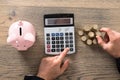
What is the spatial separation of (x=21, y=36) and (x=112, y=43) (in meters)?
0.26

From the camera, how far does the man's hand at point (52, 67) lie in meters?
0.73

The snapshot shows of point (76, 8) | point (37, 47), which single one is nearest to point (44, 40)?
point (37, 47)

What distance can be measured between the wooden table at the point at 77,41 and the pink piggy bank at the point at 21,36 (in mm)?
69

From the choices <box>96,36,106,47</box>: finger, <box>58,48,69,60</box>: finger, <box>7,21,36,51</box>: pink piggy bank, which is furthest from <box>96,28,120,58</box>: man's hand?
<box>7,21,36,51</box>: pink piggy bank

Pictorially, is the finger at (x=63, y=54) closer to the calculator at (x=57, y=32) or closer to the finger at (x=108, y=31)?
the calculator at (x=57, y=32)

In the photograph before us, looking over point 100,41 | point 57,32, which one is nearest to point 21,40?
point 57,32

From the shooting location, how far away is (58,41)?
747mm

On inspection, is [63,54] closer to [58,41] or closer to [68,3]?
[58,41]

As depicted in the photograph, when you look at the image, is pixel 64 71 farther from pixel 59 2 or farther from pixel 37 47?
pixel 59 2

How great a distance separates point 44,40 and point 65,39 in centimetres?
6

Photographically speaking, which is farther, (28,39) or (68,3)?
(68,3)

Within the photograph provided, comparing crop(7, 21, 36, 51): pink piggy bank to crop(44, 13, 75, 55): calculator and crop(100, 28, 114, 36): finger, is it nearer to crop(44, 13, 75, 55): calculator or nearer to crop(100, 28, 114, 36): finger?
crop(44, 13, 75, 55): calculator

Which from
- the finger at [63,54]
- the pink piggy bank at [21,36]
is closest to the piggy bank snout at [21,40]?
the pink piggy bank at [21,36]

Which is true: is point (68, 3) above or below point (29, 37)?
above
